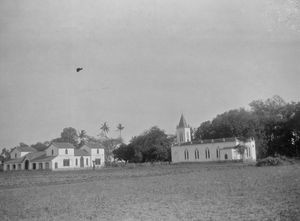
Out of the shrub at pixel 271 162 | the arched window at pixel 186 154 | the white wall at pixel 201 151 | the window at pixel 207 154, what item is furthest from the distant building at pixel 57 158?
the shrub at pixel 271 162

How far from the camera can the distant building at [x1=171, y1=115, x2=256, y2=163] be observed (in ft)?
227

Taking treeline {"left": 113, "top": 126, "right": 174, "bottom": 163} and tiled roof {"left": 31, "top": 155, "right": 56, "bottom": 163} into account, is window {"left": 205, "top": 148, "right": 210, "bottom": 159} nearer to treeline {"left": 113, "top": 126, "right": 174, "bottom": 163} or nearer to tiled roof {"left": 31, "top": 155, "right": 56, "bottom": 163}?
treeline {"left": 113, "top": 126, "right": 174, "bottom": 163}

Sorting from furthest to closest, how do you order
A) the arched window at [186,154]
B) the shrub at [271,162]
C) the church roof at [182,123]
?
the church roof at [182,123]
the arched window at [186,154]
the shrub at [271,162]

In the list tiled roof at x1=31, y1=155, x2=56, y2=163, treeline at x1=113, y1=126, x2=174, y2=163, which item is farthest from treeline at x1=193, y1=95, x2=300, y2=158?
tiled roof at x1=31, y1=155, x2=56, y2=163

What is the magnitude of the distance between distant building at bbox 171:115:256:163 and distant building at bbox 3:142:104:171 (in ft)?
63.2

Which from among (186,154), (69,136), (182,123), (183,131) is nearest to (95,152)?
(186,154)

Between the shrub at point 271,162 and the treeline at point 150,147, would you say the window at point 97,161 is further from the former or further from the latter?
the shrub at point 271,162

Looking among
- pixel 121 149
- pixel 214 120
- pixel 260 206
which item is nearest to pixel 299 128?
pixel 214 120

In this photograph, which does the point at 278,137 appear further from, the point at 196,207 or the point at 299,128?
the point at 196,207

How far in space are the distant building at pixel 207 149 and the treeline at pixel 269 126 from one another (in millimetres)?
2000

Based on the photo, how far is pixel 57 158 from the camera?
6981 cm

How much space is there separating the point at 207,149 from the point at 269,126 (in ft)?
46.0

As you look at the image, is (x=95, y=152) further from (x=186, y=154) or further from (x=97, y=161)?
(x=186, y=154)

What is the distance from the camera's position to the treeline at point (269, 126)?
68.2 metres
